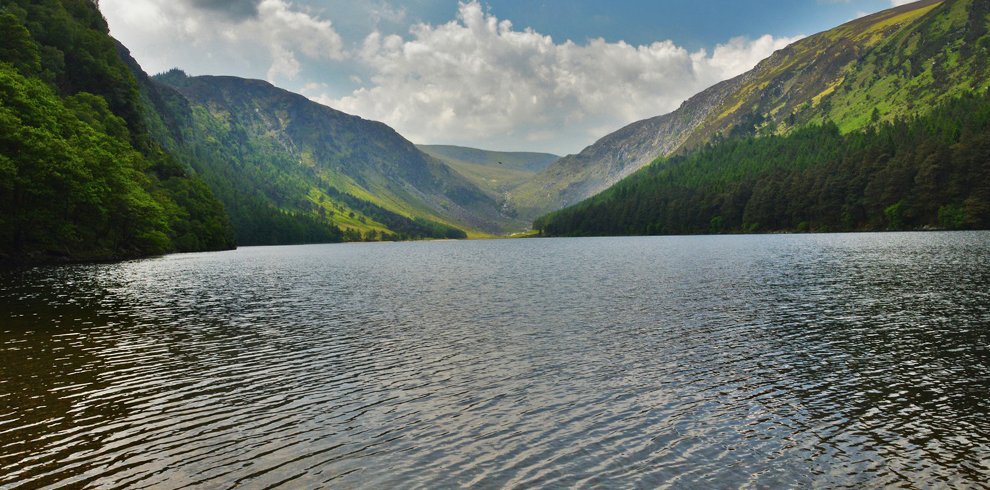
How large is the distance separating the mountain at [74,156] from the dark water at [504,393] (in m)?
38.2

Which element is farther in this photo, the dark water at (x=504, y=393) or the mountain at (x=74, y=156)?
the mountain at (x=74, y=156)

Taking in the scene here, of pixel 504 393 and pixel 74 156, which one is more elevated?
pixel 74 156

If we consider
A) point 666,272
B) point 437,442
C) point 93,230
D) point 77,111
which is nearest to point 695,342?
point 437,442

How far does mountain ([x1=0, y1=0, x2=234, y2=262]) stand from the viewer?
253 ft

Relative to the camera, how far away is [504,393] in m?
22.2

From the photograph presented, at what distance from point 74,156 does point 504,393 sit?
8943 cm

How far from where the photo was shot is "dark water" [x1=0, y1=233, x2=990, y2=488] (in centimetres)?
1484

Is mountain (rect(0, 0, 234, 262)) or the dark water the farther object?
mountain (rect(0, 0, 234, 262))

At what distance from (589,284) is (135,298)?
1841 inches

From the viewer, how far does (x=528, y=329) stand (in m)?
36.8

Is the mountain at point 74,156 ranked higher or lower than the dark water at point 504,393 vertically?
higher

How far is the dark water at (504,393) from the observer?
48.7 feet

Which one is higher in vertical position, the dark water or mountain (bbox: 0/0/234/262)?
mountain (bbox: 0/0/234/262)

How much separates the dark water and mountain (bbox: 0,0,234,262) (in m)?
38.2
